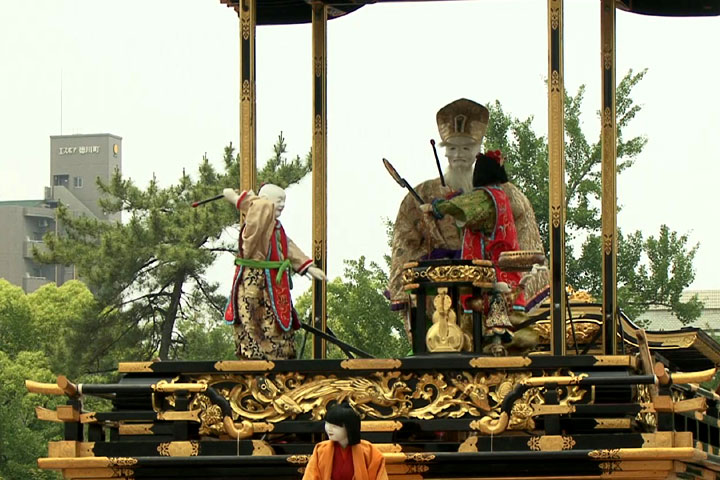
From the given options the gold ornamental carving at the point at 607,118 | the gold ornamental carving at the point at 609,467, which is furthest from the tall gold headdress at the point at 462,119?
the gold ornamental carving at the point at 609,467

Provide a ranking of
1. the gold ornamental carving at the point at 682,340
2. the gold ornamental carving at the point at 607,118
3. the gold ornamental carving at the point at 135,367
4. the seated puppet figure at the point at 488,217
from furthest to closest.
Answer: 1. the gold ornamental carving at the point at 682,340
2. the gold ornamental carving at the point at 607,118
3. the seated puppet figure at the point at 488,217
4. the gold ornamental carving at the point at 135,367

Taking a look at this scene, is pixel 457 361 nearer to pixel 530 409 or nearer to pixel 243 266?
pixel 530 409

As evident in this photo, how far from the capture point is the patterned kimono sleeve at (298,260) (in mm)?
14789

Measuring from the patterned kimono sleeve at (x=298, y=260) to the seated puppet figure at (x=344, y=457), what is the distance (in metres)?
3.48

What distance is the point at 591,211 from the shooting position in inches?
1011

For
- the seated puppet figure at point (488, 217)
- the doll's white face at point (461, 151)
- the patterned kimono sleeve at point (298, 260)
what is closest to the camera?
the patterned kimono sleeve at point (298, 260)

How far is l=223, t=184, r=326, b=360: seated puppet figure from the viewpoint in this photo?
14.6 meters

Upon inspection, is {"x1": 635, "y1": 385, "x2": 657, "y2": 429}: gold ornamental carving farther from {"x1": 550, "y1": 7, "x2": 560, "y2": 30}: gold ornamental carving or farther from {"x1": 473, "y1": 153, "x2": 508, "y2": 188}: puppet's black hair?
{"x1": 550, "y1": 7, "x2": 560, "y2": 30}: gold ornamental carving

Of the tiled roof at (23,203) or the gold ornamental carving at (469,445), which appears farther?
the tiled roof at (23,203)

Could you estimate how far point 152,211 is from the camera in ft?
128

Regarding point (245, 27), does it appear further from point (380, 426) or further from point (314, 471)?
point (314, 471)

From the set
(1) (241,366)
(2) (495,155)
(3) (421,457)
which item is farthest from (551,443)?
(2) (495,155)

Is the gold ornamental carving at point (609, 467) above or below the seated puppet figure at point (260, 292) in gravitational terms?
below

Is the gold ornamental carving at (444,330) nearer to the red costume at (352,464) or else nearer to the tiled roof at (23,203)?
the red costume at (352,464)
